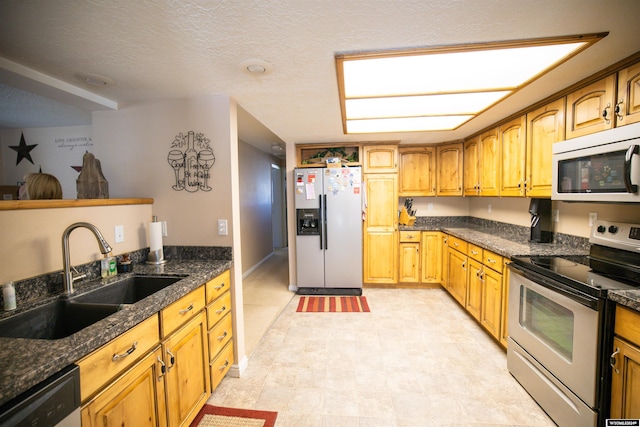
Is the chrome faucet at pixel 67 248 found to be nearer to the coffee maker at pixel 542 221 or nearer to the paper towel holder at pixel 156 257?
the paper towel holder at pixel 156 257

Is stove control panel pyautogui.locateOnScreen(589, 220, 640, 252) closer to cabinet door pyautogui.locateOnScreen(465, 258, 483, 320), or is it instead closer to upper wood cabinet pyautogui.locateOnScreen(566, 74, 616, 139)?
upper wood cabinet pyautogui.locateOnScreen(566, 74, 616, 139)

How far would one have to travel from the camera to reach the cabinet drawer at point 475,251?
102 inches

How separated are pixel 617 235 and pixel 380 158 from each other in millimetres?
2529

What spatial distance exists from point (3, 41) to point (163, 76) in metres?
0.69

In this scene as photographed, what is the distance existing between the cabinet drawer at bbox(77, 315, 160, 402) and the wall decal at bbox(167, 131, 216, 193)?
3.64ft

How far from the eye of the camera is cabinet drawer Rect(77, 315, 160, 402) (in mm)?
907

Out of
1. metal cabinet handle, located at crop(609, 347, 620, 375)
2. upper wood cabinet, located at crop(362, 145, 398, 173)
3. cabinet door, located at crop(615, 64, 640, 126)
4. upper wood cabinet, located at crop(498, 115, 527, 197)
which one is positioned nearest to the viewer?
metal cabinet handle, located at crop(609, 347, 620, 375)

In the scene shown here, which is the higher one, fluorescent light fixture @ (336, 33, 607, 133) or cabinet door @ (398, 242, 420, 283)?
fluorescent light fixture @ (336, 33, 607, 133)

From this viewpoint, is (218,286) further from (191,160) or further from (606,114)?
(606,114)

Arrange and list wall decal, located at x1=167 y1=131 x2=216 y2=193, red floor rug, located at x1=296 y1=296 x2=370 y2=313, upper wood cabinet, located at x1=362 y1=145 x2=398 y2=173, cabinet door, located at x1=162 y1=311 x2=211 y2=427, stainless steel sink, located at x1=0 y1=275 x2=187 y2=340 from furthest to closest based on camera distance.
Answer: upper wood cabinet, located at x1=362 y1=145 x2=398 y2=173 < red floor rug, located at x1=296 y1=296 x2=370 y2=313 < wall decal, located at x1=167 y1=131 x2=216 y2=193 < cabinet door, located at x1=162 y1=311 x2=211 y2=427 < stainless steel sink, located at x1=0 y1=275 x2=187 y2=340

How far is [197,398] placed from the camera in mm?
1596

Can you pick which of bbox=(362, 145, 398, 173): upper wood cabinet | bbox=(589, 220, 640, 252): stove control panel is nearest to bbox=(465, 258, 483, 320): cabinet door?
bbox=(589, 220, 640, 252): stove control panel

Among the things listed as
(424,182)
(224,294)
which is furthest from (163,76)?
(424,182)

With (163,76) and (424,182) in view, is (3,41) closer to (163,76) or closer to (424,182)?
(163,76)
